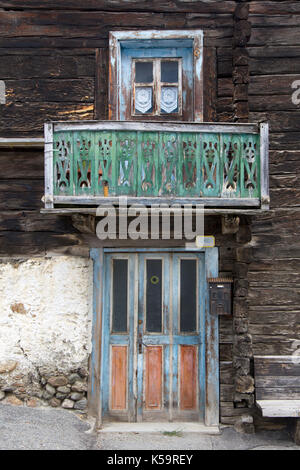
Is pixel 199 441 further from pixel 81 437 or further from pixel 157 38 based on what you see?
pixel 157 38

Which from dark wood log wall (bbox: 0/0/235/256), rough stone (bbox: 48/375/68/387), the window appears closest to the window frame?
dark wood log wall (bbox: 0/0/235/256)

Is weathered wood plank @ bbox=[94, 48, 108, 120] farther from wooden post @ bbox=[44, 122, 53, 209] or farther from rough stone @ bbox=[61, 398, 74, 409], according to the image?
rough stone @ bbox=[61, 398, 74, 409]

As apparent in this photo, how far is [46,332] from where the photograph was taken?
5.80 m

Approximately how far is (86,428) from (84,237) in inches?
97.8

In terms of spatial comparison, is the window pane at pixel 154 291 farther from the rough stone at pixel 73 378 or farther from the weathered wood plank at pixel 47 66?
the weathered wood plank at pixel 47 66

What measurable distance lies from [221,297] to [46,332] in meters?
2.41

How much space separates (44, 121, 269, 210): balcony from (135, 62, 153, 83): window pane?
57.4 inches

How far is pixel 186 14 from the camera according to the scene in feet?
20.5

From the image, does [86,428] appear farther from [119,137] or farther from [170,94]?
[170,94]

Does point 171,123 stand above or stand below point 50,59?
below

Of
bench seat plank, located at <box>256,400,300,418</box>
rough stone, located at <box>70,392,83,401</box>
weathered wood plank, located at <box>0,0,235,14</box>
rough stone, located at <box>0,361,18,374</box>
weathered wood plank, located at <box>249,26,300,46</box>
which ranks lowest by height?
bench seat plank, located at <box>256,400,300,418</box>

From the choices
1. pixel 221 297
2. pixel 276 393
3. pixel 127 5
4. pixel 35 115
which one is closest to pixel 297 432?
pixel 276 393

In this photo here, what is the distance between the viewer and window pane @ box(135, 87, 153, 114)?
629 centimetres

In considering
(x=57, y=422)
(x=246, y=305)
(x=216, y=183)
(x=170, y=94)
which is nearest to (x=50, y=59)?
(x=170, y=94)
